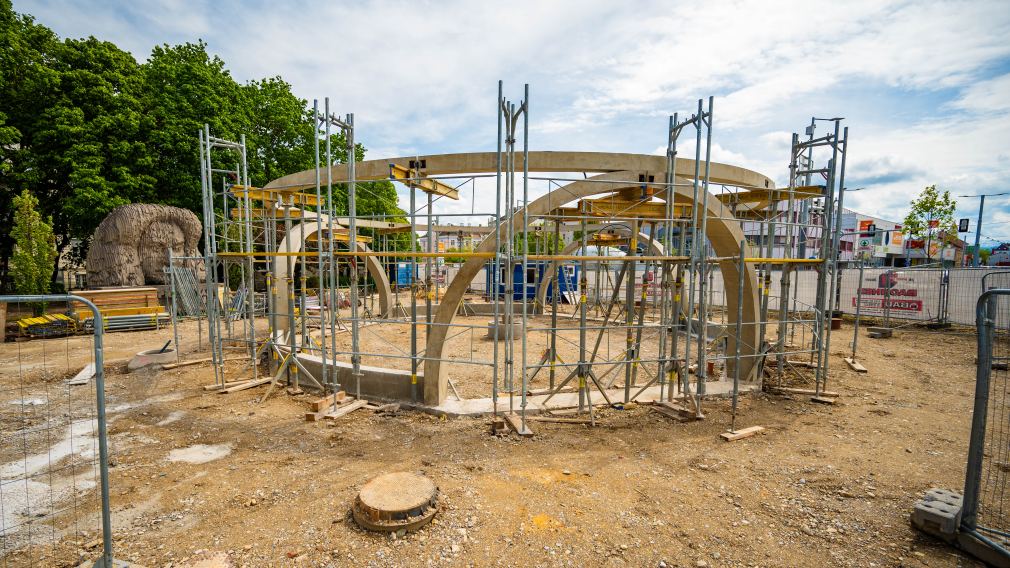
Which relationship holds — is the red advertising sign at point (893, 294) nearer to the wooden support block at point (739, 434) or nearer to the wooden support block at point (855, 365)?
the wooden support block at point (855, 365)

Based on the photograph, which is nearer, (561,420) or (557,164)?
(561,420)

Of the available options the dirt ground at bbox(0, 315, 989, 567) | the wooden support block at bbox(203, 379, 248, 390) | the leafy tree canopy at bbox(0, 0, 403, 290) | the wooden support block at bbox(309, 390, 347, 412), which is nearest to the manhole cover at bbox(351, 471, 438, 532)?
the dirt ground at bbox(0, 315, 989, 567)

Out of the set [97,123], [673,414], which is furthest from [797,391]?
[97,123]

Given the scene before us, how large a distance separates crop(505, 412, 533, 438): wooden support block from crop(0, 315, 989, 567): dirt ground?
→ 150 millimetres

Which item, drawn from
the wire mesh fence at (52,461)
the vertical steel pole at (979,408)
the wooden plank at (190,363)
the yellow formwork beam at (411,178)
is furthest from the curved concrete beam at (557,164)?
the wooden plank at (190,363)

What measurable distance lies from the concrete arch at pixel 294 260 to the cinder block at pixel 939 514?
8385mm

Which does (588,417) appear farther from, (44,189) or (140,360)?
(44,189)

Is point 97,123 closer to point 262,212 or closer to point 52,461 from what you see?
point 262,212

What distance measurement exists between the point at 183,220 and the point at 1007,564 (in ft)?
84.7

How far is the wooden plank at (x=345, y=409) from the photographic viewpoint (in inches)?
288

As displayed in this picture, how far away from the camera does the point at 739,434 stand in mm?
6750

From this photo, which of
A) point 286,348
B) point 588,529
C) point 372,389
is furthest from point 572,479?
point 286,348

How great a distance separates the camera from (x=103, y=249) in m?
18.1

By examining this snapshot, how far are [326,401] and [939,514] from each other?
321 inches
